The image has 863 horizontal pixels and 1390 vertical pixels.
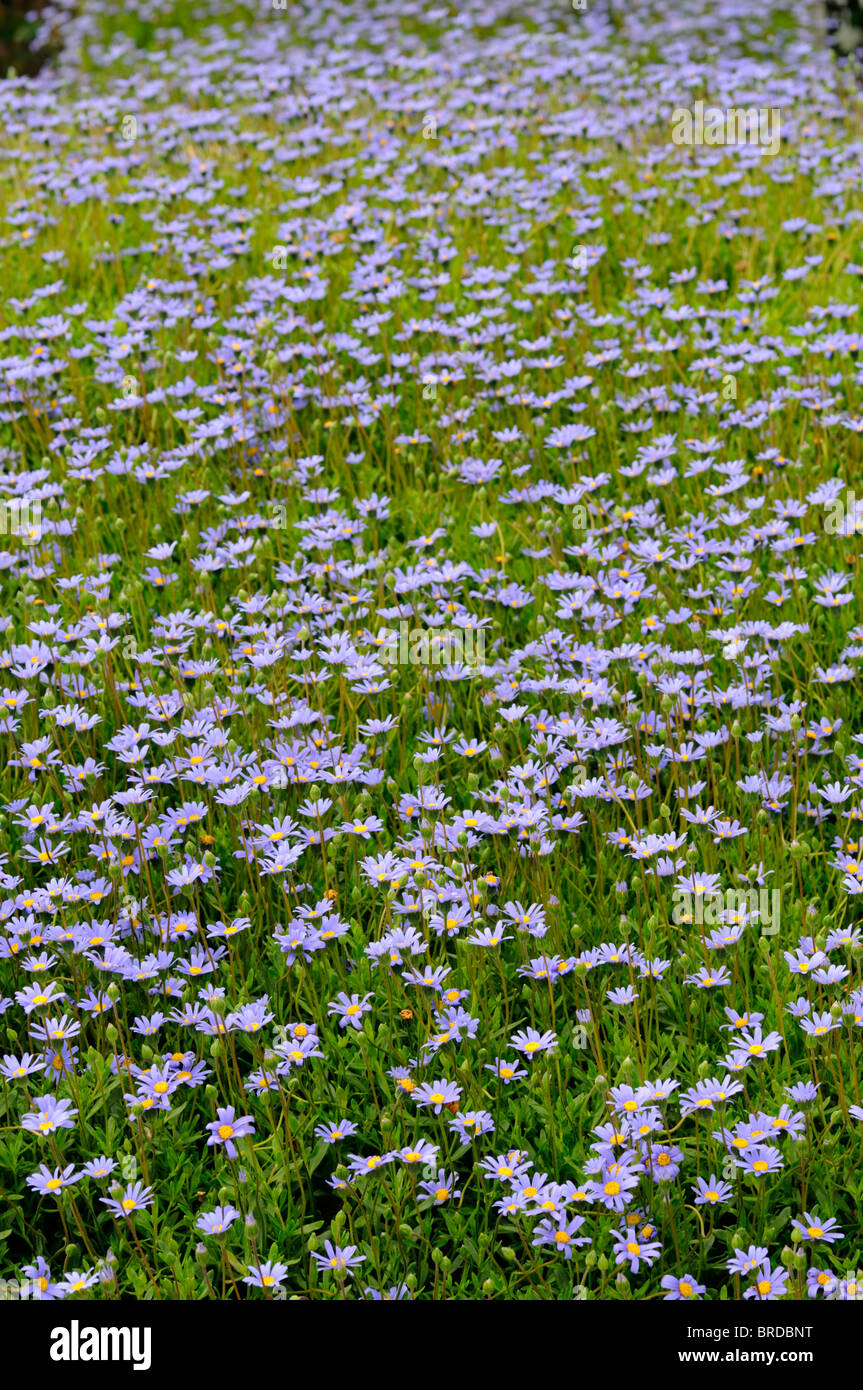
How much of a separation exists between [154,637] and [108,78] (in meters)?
10.2

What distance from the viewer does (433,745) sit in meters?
3.80

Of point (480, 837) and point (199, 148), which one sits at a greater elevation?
point (199, 148)

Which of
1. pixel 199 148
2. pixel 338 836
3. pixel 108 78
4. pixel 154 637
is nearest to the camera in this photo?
pixel 338 836

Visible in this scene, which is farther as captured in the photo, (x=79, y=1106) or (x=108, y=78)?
(x=108, y=78)

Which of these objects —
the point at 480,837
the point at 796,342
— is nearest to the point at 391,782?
the point at 480,837

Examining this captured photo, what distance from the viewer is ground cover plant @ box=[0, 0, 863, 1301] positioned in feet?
8.70

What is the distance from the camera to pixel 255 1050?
287 centimetres

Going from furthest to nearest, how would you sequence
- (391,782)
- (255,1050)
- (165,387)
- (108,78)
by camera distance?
(108,78)
(165,387)
(391,782)
(255,1050)

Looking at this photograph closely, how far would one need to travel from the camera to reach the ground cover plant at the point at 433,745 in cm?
265

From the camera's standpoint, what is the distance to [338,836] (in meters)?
3.31

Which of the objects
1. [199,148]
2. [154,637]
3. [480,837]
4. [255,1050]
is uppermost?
[199,148]

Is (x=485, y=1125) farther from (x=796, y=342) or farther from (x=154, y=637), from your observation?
(x=796, y=342)

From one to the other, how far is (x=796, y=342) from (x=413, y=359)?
1.74 meters

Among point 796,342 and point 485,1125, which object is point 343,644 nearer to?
point 485,1125
